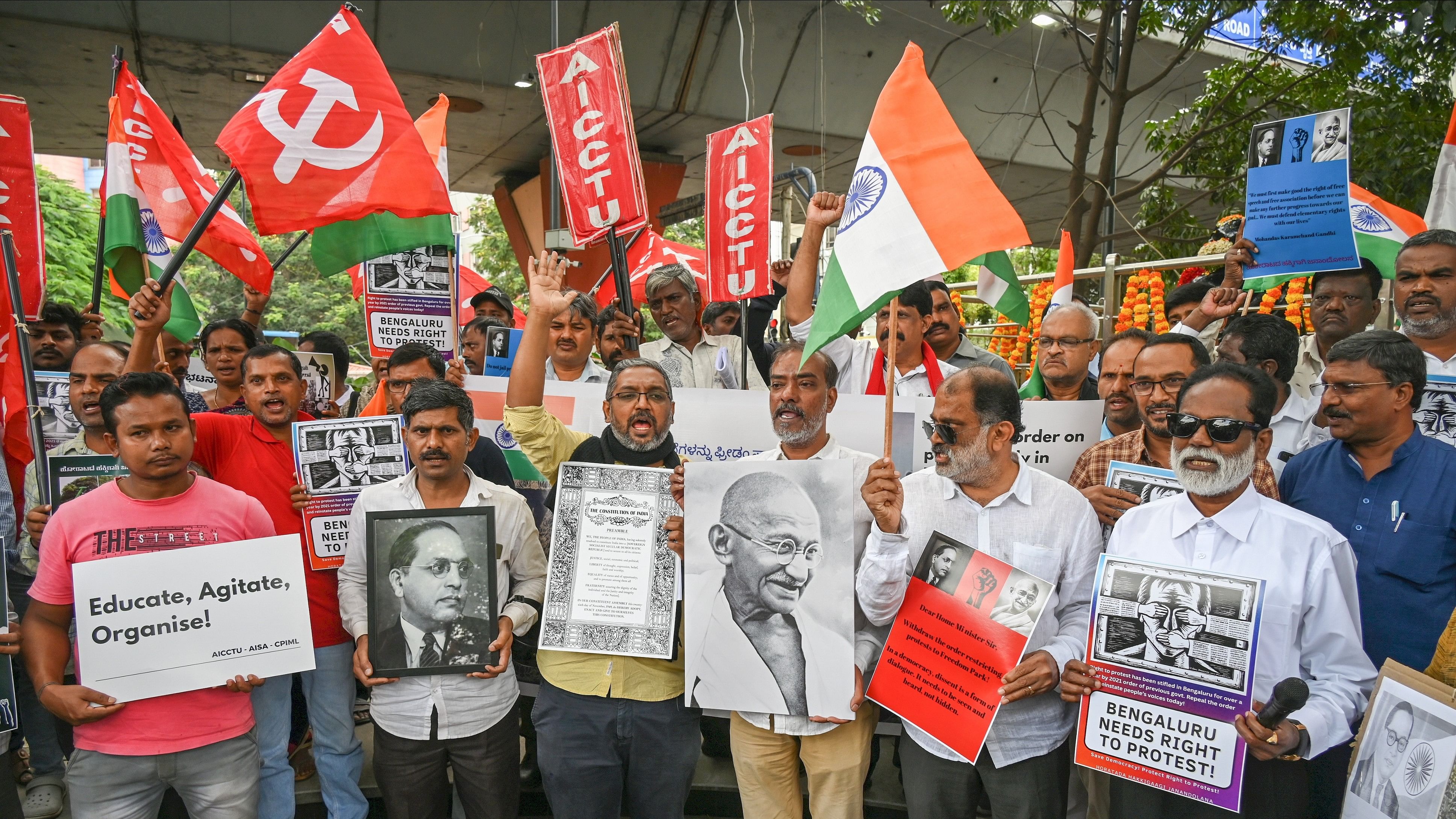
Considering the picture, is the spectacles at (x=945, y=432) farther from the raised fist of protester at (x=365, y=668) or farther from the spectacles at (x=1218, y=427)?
the raised fist of protester at (x=365, y=668)

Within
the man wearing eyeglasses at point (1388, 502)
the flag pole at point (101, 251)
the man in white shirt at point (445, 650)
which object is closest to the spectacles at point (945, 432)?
the man wearing eyeglasses at point (1388, 502)

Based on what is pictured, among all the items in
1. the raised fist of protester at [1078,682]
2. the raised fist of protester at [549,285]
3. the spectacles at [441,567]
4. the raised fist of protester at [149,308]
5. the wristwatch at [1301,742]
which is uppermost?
the raised fist of protester at [549,285]

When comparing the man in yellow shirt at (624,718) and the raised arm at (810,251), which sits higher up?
the raised arm at (810,251)

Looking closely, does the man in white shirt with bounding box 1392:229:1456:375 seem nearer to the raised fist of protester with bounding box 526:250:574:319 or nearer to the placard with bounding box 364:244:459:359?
the raised fist of protester with bounding box 526:250:574:319

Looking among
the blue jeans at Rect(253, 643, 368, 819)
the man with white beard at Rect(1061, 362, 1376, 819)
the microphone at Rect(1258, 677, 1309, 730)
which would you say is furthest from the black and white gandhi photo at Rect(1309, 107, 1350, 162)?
the blue jeans at Rect(253, 643, 368, 819)

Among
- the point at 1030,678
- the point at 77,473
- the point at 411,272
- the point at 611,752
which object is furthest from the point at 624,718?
the point at 411,272

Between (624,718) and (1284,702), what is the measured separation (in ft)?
6.92

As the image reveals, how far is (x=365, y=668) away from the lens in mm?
3422

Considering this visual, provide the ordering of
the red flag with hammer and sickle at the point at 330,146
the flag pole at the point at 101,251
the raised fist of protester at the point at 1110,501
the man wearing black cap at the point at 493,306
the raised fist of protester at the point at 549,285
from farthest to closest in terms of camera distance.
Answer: the man wearing black cap at the point at 493,306
the flag pole at the point at 101,251
the red flag with hammer and sickle at the point at 330,146
the raised fist of protester at the point at 549,285
the raised fist of protester at the point at 1110,501

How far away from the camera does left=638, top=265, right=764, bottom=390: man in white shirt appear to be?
5540 mm

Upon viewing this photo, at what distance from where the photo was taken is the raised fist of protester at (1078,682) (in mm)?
2734

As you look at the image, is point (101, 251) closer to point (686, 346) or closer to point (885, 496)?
point (686, 346)

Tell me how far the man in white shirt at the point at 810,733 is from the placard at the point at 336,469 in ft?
4.90

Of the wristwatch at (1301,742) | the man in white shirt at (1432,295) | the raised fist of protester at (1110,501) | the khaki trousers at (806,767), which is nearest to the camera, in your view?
the wristwatch at (1301,742)
